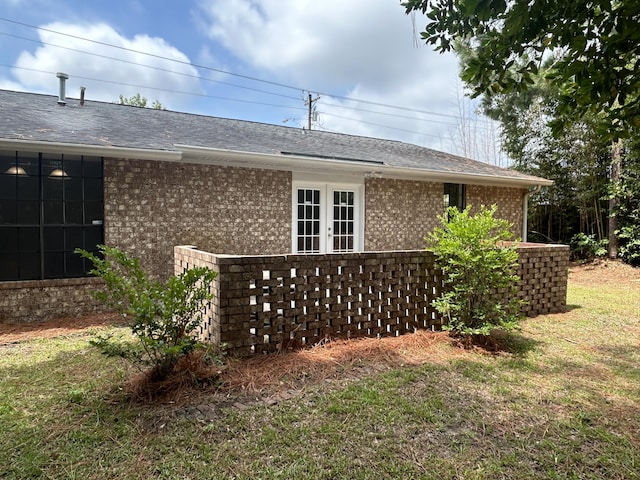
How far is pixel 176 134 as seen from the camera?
779 cm

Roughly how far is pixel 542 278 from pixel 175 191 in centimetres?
653

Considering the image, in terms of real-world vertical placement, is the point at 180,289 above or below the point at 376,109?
below

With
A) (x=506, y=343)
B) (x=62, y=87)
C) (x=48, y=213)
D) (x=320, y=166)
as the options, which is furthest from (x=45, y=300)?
(x=506, y=343)

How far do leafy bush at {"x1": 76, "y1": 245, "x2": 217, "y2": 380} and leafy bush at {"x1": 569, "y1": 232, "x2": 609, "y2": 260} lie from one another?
1445 cm

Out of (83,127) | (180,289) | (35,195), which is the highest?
(83,127)

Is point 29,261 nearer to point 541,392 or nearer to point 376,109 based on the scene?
point 541,392

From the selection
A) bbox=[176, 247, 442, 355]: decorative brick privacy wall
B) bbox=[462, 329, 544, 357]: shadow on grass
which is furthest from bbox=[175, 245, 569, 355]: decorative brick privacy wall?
bbox=[462, 329, 544, 357]: shadow on grass

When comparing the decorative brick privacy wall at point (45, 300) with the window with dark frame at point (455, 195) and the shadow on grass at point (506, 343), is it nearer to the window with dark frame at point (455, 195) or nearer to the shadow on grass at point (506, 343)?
the shadow on grass at point (506, 343)

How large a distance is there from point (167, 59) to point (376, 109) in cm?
1537

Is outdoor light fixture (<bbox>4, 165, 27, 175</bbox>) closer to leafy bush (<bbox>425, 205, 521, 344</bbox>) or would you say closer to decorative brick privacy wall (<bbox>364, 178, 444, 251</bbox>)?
leafy bush (<bbox>425, 205, 521, 344</bbox>)

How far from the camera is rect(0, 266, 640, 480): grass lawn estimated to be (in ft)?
7.58

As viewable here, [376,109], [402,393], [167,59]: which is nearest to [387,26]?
[402,393]

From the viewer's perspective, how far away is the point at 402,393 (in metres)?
3.33

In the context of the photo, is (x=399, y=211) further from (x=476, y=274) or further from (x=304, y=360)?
(x=304, y=360)
